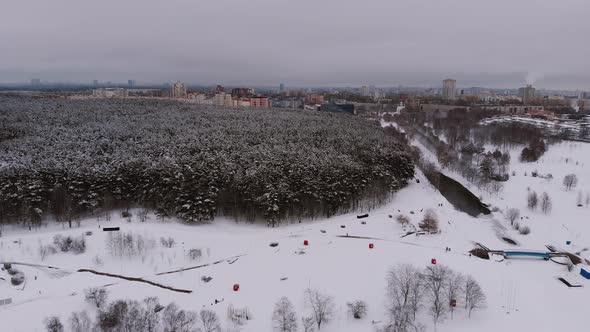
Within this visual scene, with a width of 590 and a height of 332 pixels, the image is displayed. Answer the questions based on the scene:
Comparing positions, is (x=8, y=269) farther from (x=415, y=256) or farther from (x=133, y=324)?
(x=415, y=256)

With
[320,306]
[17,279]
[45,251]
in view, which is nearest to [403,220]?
[320,306]

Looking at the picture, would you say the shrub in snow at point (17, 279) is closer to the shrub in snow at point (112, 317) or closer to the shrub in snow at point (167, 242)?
the shrub in snow at point (112, 317)

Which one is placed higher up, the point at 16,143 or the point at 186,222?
the point at 16,143

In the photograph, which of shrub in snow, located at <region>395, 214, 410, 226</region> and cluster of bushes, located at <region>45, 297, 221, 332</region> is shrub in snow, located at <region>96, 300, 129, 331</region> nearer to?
cluster of bushes, located at <region>45, 297, 221, 332</region>

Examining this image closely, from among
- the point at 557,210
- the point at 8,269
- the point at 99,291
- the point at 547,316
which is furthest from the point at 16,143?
the point at 557,210

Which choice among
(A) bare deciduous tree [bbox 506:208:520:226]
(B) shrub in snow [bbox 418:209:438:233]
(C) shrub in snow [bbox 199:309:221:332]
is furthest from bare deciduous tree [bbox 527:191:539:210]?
(C) shrub in snow [bbox 199:309:221:332]
